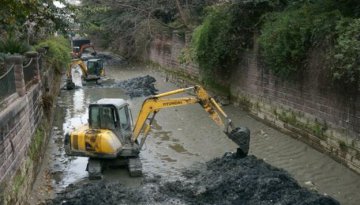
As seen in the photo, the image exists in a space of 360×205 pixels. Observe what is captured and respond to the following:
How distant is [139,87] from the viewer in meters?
27.9

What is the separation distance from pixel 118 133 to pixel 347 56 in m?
5.80

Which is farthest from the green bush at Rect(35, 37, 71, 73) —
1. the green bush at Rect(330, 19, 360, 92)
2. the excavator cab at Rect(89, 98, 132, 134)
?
the green bush at Rect(330, 19, 360, 92)

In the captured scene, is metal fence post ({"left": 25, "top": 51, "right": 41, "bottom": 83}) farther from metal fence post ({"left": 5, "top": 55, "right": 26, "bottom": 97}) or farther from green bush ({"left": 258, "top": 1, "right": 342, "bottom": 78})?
green bush ({"left": 258, "top": 1, "right": 342, "bottom": 78})

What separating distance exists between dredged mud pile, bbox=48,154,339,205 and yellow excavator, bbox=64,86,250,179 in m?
0.72

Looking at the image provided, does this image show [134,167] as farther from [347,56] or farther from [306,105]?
[347,56]

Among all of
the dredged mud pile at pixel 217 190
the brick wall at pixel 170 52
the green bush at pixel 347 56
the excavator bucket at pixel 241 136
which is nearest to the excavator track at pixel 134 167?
the dredged mud pile at pixel 217 190

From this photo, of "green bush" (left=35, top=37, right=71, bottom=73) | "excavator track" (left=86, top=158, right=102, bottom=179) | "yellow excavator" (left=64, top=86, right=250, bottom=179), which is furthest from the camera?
"green bush" (left=35, top=37, right=71, bottom=73)

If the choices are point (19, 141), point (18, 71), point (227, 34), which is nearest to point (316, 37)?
point (227, 34)

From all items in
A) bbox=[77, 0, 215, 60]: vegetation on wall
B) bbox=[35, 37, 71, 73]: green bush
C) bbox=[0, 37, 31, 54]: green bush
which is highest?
bbox=[77, 0, 215, 60]: vegetation on wall

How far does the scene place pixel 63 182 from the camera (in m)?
11.8

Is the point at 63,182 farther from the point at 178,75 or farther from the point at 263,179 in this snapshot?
the point at 178,75

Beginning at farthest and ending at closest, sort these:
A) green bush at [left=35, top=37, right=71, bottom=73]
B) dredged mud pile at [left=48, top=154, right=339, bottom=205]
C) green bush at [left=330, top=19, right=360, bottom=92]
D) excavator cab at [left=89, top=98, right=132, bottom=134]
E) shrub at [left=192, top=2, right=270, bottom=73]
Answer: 1. green bush at [left=35, top=37, right=71, bottom=73]
2. shrub at [left=192, top=2, right=270, bottom=73]
3. excavator cab at [left=89, top=98, right=132, bottom=134]
4. green bush at [left=330, top=19, right=360, bottom=92]
5. dredged mud pile at [left=48, top=154, right=339, bottom=205]

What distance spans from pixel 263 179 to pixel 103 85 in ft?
72.2

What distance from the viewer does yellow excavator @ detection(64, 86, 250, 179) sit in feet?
38.0
